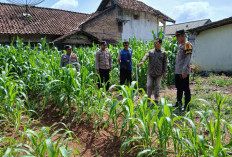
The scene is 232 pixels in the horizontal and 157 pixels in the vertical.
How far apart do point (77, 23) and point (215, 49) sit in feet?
45.5

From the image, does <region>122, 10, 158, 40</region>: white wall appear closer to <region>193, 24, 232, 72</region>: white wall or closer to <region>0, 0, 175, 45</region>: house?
<region>0, 0, 175, 45</region>: house

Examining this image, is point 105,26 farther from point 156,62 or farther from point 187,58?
point 187,58

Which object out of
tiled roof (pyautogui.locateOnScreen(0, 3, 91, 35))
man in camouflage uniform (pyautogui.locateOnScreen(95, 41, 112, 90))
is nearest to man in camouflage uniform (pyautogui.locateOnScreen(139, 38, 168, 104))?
man in camouflage uniform (pyautogui.locateOnScreen(95, 41, 112, 90))

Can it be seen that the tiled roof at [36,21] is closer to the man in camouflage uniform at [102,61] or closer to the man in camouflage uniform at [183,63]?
the man in camouflage uniform at [102,61]

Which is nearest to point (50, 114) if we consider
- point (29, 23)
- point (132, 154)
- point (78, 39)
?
point (132, 154)

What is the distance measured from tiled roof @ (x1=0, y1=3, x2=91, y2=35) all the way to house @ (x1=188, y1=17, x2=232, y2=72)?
1115cm

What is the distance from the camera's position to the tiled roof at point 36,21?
543 inches

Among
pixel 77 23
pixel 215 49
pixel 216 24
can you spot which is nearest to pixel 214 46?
pixel 215 49

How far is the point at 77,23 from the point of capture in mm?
18516

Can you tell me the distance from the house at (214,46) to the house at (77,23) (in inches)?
344

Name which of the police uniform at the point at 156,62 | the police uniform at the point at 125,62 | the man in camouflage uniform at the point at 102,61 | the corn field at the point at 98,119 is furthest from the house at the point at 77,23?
the police uniform at the point at 156,62

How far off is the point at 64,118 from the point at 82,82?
2.13 ft

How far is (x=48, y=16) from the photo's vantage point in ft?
57.4

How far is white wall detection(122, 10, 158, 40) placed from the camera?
737 inches
